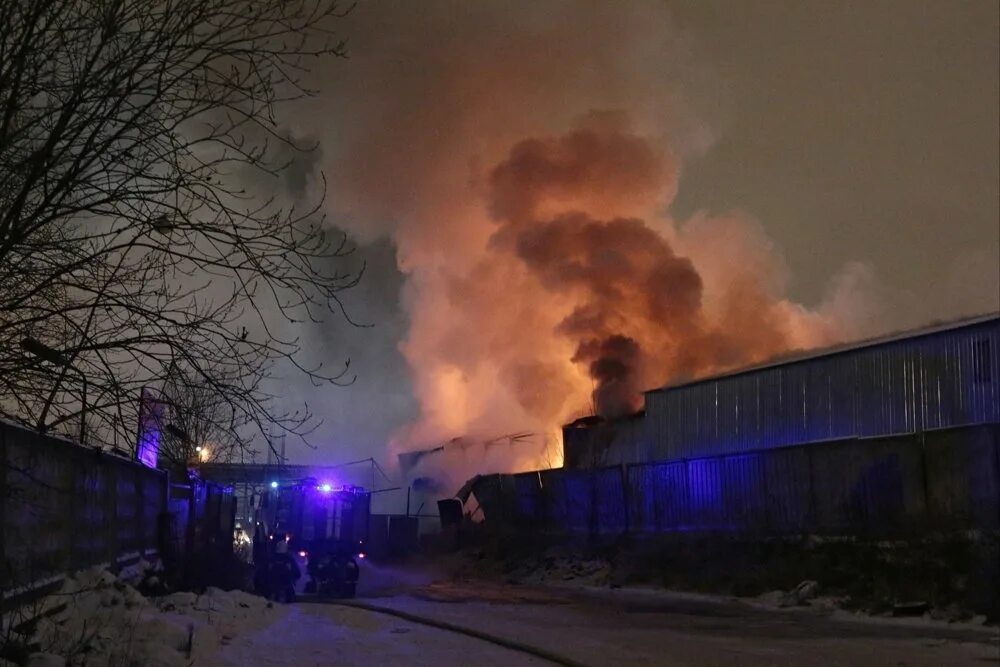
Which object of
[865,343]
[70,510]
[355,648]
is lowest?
[355,648]

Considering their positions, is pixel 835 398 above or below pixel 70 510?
above

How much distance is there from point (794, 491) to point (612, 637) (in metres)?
12.5

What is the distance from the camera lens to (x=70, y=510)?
8969 mm

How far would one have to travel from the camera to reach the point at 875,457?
2119 cm

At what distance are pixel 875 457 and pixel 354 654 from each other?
1553 centimetres

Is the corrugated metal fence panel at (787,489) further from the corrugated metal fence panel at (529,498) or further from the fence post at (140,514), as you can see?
the fence post at (140,514)

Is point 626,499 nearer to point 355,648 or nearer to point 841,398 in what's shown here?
point 841,398

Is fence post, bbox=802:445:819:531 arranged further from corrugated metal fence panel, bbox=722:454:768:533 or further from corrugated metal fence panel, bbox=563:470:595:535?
corrugated metal fence panel, bbox=563:470:595:535

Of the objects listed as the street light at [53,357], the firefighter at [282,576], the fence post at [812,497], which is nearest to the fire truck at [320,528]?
the firefighter at [282,576]

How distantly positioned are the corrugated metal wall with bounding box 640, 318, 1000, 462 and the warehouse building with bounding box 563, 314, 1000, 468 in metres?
0.03

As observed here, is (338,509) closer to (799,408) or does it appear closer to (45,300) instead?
(799,408)

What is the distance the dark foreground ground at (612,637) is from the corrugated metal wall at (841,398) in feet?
28.6

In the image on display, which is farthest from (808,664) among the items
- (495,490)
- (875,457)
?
(495,490)

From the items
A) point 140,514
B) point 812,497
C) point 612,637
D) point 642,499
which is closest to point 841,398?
point 812,497
